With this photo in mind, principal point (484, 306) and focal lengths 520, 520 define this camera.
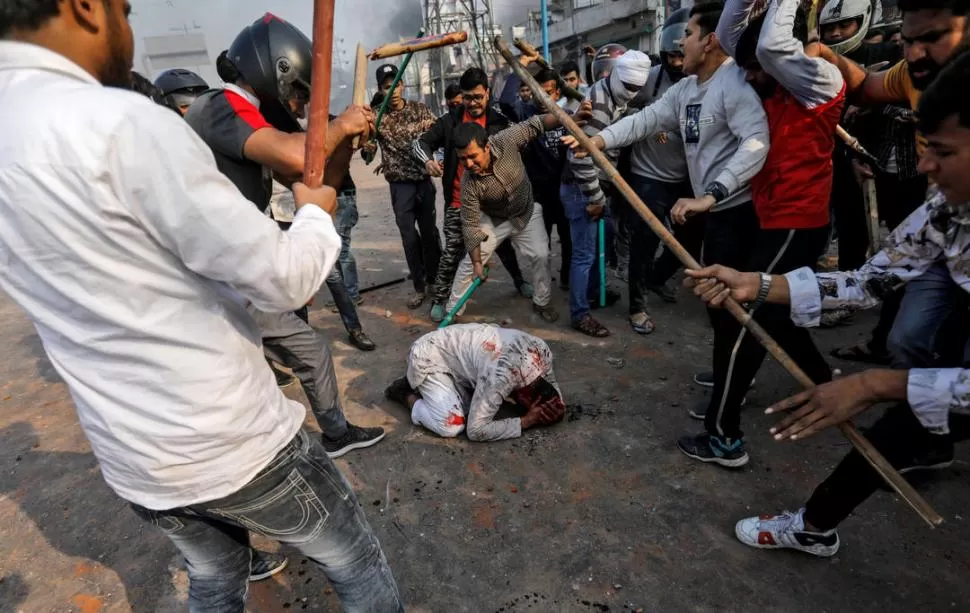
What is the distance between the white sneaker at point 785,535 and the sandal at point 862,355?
1.75 metres

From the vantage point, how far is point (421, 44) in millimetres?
2543

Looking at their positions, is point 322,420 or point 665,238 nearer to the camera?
point 665,238

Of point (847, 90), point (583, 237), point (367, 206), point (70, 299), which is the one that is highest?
point (847, 90)

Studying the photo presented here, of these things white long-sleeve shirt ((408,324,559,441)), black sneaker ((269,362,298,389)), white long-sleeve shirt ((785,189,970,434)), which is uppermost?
white long-sleeve shirt ((785,189,970,434))

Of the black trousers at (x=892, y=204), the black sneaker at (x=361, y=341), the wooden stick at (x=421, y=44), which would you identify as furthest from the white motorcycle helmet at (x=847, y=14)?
the black sneaker at (x=361, y=341)

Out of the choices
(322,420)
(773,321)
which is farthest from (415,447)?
(773,321)

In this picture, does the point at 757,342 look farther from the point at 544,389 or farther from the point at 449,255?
the point at 449,255

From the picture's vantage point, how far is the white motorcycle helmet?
2.86 meters

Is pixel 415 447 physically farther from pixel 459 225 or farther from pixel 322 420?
pixel 459 225

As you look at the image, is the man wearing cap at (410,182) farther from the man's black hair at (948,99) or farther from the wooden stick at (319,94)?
the man's black hair at (948,99)

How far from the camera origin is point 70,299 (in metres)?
0.93

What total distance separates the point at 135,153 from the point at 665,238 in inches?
69.3

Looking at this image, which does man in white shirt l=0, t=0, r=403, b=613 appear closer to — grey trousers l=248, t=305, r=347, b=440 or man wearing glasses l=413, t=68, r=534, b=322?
grey trousers l=248, t=305, r=347, b=440

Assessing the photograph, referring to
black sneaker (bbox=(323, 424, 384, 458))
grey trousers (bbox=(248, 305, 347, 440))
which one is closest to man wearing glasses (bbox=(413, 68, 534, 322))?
black sneaker (bbox=(323, 424, 384, 458))
